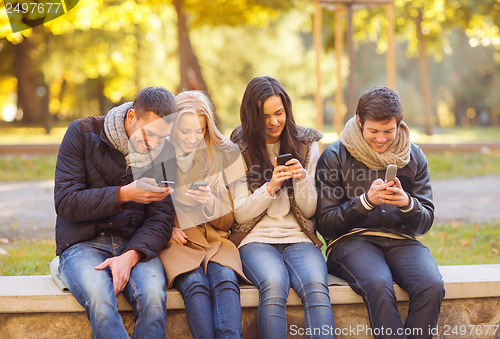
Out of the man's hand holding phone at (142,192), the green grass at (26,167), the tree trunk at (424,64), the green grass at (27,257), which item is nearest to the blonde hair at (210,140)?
the man's hand holding phone at (142,192)

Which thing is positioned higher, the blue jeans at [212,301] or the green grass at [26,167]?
the blue jeans at [212,301]

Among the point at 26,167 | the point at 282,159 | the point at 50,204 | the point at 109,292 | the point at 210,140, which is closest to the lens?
the point at 109,292

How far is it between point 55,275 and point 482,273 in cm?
266

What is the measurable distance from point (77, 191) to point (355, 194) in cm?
171

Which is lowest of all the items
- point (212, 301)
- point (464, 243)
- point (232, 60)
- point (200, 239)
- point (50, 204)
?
point (464, 243)

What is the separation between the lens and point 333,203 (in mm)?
3559

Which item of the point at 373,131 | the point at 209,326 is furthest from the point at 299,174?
the point at 209,326

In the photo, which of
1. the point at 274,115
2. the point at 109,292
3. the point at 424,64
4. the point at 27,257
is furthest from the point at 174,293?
the point at 424,64

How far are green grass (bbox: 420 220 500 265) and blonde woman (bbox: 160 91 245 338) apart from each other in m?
2.20

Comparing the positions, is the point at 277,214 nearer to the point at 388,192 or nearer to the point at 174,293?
the point at 388,192

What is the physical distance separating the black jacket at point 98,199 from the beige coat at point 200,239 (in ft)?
0.39

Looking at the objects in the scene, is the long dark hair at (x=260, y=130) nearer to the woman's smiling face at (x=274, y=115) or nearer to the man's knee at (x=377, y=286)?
the woman's smiling face at (x=274, y=115)

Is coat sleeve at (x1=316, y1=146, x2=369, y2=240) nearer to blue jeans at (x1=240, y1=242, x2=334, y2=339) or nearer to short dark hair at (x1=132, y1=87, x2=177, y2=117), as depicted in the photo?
blue jeans at (x1=240, y1=242, x2=334, y2=339)

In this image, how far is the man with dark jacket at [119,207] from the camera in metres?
2.97
